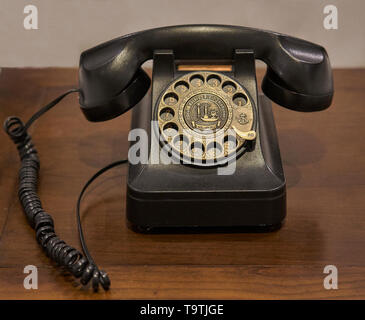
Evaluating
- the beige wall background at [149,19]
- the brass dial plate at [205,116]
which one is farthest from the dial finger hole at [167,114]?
the beige wall background at [149,19]

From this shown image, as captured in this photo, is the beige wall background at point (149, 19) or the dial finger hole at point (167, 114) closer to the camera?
the dial finger hole at point (167, 114)

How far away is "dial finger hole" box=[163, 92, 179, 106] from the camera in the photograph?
1.20m

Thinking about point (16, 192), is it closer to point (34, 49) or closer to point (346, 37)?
point (34, 49)

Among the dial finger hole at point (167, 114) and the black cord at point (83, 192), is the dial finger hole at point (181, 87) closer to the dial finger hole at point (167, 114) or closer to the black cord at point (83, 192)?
the dial finger hole at point (167, 114)

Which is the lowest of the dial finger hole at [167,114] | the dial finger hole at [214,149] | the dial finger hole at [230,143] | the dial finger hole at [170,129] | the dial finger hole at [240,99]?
the dial finger hole at [214,149]

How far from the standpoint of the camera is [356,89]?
155 cm

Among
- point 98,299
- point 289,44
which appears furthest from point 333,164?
point 98,299

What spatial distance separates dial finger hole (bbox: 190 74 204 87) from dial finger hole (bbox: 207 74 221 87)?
0.01 metres

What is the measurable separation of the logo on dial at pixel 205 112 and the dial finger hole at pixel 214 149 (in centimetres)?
3

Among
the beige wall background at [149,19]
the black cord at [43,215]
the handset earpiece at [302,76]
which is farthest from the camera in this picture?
the beige wall background at [149,19]

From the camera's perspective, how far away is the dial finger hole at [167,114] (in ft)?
3.91

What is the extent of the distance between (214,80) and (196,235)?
27 cm

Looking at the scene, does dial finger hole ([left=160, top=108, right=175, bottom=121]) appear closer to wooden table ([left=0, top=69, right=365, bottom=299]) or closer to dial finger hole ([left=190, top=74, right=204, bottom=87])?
dial finger hole ([left=190, top=74, right=204, bottom=87])

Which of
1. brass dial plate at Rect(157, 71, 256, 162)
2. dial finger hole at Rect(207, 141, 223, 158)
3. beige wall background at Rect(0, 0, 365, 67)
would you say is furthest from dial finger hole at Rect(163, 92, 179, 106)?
beige wall background at Rect(0, 0, 365, 67)
